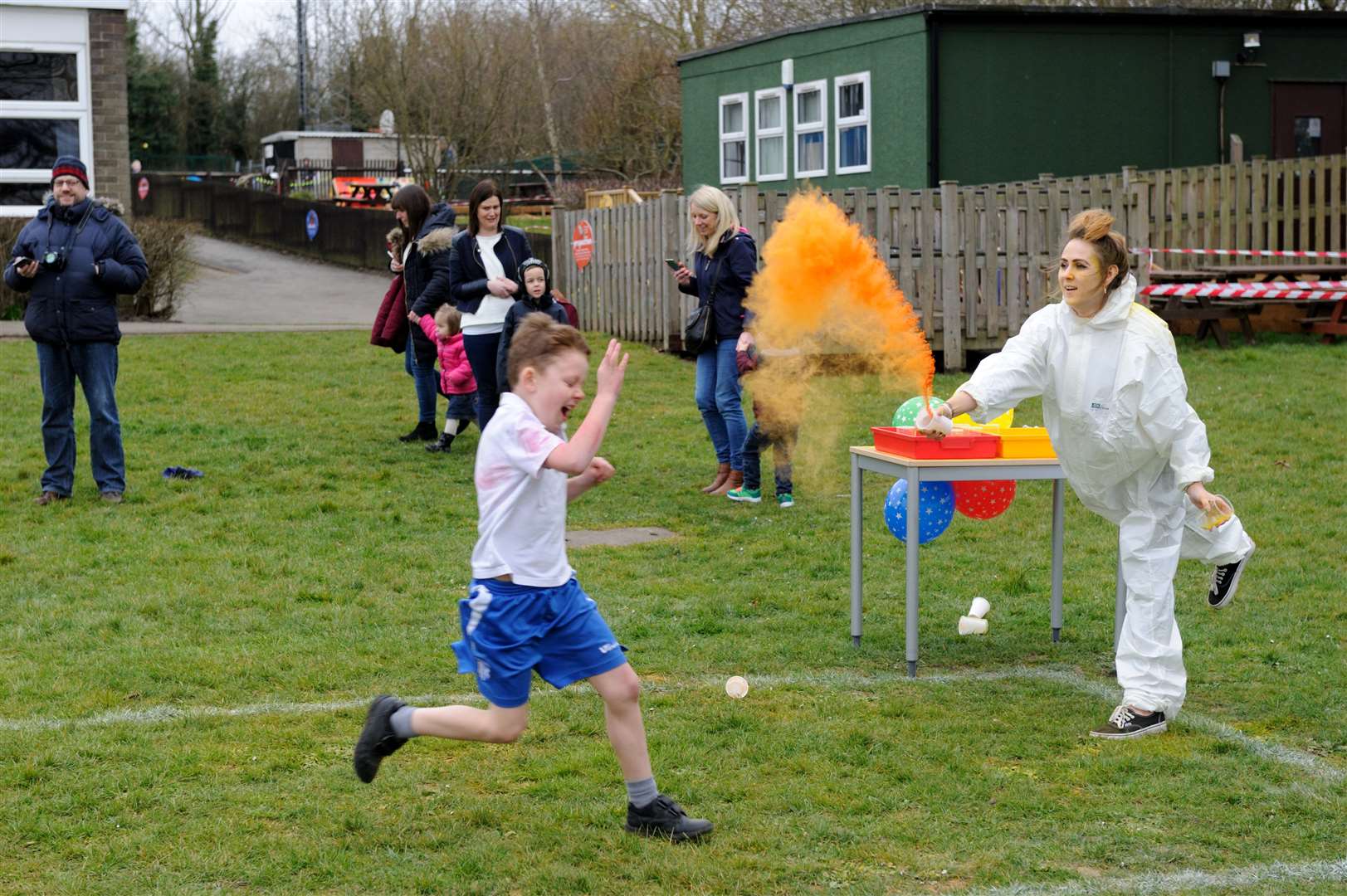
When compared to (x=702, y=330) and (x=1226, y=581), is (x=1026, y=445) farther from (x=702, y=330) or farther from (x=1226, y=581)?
(x=702, y=330)

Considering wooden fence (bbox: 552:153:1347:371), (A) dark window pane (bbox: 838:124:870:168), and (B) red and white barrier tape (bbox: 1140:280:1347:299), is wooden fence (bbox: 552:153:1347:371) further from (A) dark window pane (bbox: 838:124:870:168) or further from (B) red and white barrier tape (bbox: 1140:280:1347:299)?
(A) dark window pane (bbox: 838:124:870:168)

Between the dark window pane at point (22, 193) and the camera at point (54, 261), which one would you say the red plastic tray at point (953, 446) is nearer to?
the camera at point (54, 261)

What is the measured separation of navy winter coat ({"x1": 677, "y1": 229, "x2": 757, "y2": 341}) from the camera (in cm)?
995

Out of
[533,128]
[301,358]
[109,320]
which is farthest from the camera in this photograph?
[533,128]

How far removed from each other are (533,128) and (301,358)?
26.2 m

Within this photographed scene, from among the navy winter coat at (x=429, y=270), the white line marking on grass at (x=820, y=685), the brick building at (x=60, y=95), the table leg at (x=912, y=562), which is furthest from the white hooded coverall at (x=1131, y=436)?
the brick building at (x=60, y=95)

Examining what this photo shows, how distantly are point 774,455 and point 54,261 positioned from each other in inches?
197

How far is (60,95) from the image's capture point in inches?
898

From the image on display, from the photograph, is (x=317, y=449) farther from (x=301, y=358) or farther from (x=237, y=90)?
(x=237, y=90)

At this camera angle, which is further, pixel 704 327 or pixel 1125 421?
pixel 704 327

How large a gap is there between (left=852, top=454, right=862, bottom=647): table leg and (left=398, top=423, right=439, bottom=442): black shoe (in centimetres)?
679

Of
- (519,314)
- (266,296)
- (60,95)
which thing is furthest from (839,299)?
(266,296)

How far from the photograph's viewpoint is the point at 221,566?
8586 millimetres

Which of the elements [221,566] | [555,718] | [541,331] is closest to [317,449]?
[221,566]
